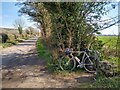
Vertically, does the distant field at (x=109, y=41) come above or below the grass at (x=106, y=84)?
above

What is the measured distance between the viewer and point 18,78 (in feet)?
24.0

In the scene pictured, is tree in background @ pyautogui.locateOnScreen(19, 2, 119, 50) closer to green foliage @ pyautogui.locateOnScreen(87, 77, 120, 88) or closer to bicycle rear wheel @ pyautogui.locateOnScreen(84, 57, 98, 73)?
bicycle rear wheel @ pyautogui.locateOnScreen(84, 57, 98, 73)

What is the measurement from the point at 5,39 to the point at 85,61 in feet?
70.3

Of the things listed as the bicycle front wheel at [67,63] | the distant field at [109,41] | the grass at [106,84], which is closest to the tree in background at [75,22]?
the distant field at [109,41]

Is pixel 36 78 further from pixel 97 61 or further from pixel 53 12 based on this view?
pixel 53 12

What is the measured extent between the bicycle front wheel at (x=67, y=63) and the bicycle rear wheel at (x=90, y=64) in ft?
1.44

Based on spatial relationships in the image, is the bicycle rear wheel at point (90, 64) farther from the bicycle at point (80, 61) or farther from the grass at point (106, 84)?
the grass at point (106, 84)

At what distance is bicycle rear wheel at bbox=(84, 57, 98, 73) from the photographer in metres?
7.77

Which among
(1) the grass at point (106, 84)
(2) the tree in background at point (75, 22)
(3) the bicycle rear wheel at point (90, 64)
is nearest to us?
(1) the grass at point (106, 84)

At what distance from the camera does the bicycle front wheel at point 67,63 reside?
316 inches

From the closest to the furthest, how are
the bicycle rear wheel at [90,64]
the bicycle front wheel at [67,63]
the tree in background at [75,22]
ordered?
the bicycle rear wheel at [90,64]
the bicycle front wheel at [67,63]
the tree in background at [75,22]

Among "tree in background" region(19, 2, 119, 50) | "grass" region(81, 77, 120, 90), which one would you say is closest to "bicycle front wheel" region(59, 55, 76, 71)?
"tree in background" region(19, 2, 119, 50)

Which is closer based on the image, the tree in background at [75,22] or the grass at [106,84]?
the grass at [106,84]

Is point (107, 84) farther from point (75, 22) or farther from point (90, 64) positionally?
point (75, 22)
